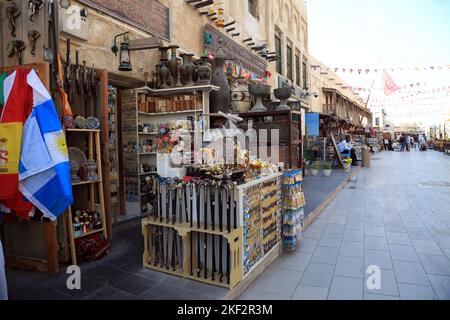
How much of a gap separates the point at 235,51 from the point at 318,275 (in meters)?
6.78

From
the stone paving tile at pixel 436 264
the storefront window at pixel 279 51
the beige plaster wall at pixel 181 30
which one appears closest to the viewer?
the stone paving tile at pixel 436 264

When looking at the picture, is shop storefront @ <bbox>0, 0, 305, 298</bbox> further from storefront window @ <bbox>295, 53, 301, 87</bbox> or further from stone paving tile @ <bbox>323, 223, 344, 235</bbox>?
storefront window @ <bbox>295, 53, 301, 87</bbox>

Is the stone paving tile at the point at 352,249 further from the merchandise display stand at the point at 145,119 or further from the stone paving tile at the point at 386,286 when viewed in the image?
the merchandise display stand at the point at 145,119

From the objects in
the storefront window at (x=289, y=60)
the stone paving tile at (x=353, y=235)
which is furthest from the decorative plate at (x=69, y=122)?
the storefront window at (x=289, y=60)

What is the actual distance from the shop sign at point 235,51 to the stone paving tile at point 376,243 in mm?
5241

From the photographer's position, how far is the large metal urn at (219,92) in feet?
20.0

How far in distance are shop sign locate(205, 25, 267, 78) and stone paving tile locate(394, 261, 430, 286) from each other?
19.1 ft

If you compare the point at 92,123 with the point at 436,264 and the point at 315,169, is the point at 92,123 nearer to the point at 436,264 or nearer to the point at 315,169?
the point at 436,264

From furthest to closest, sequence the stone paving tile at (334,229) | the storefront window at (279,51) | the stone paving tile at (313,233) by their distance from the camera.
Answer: the storefront window at (279,51), the stone paving tile at (334,229), the stone paving tile at (313,233)

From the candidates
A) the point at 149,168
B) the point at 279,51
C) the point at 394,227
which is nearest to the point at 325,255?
the point at 394,227

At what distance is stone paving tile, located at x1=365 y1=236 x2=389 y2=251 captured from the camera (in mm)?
4207

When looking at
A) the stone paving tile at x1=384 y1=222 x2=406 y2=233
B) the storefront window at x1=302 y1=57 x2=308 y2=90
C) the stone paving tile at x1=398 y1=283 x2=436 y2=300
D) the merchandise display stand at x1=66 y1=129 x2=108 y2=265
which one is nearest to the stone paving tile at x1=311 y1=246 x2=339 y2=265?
the stone paving tile at x1=398 y1=283 x2=436 y2=300

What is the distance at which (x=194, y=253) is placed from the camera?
10.5 ft
